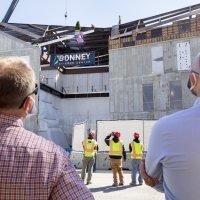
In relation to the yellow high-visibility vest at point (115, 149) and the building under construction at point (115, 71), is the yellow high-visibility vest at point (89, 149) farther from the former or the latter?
the building under construction at point (115, 71)

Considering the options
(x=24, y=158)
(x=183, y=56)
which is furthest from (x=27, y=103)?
(x=183, y=56)

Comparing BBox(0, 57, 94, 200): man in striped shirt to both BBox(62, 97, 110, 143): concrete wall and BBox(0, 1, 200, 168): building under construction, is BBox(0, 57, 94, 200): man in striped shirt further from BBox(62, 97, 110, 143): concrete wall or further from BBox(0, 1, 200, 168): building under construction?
BBox(62, 97, 110, 143): concrete wall

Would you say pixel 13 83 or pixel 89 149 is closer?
pixel 13 83

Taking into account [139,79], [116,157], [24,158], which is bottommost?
[116,157]

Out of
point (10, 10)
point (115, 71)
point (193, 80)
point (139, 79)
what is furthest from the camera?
point (10, 10)

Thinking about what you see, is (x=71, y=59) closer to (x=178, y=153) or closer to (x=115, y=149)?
(x=115, y=149)

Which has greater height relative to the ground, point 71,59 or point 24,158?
point 71,59

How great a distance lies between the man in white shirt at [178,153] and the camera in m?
1.64

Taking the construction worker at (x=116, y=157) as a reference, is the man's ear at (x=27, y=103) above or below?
above

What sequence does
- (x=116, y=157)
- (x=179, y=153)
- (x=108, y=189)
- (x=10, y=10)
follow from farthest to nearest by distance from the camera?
(x=10, y=10) → (x=116, y=157) → (x=108, y=189) → (x=179, y=153)

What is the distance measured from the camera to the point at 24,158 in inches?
59.7

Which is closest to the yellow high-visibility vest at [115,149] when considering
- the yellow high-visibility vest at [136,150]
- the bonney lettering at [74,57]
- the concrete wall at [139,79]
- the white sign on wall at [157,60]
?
the yellow high-visibility vest at [136,150]

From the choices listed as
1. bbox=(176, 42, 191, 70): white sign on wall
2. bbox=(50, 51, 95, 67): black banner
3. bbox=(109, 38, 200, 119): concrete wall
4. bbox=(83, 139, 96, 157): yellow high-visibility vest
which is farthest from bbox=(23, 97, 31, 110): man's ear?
bbox=(50, 51, 95, 67): black banner

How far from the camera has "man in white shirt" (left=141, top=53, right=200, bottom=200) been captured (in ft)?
5.37
